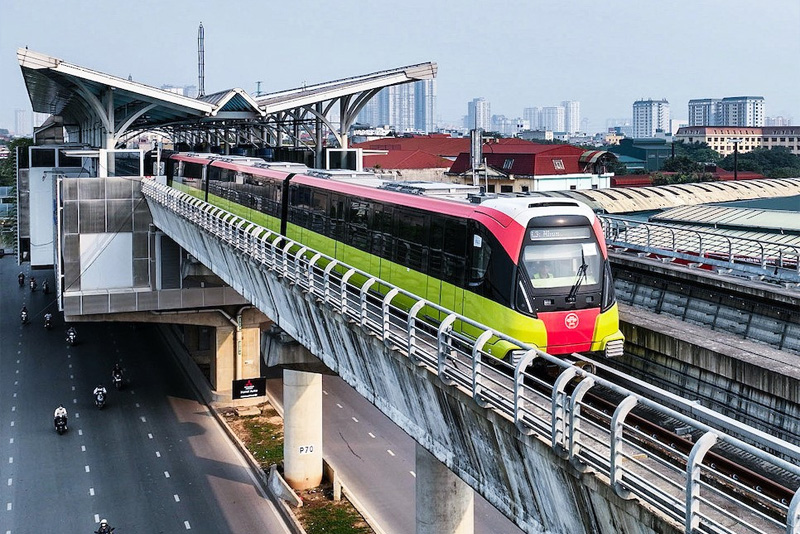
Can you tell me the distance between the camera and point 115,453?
105 ft

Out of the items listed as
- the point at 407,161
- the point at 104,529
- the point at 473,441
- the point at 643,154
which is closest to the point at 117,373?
the point at 104,529

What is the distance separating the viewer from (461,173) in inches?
2315

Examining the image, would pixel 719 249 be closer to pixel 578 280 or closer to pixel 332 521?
pixel 578 280

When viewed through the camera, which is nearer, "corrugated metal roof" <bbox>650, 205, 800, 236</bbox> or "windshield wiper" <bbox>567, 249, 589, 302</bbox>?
"windshield wiper" <bbox>567, 249, 589, 302</bbox>

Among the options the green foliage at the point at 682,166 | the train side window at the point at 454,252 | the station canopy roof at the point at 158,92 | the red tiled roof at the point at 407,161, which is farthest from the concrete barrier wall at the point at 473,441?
the green foliage at the point at 682,166

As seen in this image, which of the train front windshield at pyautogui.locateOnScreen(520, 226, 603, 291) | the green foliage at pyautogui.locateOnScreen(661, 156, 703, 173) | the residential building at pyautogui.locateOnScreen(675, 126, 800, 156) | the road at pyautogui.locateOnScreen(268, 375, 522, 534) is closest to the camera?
the train front windshield at pyautogui.locateOnScreen(520, 226, 603, 291)

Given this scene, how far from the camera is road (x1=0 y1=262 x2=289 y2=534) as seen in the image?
26594mm

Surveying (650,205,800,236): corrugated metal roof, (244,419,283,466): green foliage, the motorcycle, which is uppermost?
(650,205,800,236): corrugated metal roof

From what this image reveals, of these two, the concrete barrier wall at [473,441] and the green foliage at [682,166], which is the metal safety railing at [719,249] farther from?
the green foliage at [682,166]

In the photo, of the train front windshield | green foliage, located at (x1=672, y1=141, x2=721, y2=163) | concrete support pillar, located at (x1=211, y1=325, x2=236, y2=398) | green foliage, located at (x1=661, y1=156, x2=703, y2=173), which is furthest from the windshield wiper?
green foliage, located at (x1=672, y1=141, x2=721, y2=163)

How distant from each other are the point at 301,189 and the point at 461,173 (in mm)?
36638

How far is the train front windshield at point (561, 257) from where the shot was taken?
41.8ft

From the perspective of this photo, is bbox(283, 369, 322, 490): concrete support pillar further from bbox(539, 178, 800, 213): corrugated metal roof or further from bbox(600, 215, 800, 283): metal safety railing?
bbox(600, 215, 800, 283): metal safety railing

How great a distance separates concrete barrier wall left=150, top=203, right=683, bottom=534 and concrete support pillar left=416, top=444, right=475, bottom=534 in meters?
3.07
